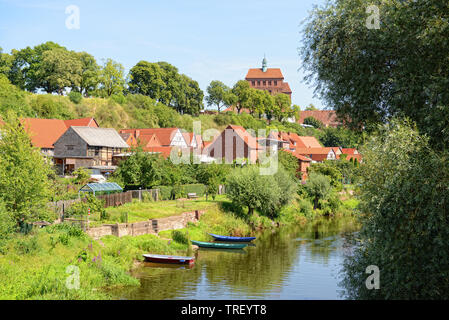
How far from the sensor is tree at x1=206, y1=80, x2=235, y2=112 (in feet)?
385

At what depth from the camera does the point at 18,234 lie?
2334 centimetres

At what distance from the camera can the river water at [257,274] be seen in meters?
22.3

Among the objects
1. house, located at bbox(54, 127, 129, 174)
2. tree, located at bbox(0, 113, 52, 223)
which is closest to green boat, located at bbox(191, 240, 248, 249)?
tree, located at bbox(0, 113, 52, 223)

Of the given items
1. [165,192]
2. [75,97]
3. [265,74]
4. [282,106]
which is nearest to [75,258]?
[165,192]

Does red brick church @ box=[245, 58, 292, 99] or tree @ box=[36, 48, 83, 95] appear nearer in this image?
tree @ box=[36, 48, 83, 95]

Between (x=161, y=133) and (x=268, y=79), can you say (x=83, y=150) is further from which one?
(x=268, y=79)

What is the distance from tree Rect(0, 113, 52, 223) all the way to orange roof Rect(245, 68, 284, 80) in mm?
160156

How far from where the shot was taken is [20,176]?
2464cm

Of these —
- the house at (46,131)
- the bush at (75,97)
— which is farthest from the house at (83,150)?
the bush at (75,97)

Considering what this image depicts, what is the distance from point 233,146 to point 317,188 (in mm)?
21961

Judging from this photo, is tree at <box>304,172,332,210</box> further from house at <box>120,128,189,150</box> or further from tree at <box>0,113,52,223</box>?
tree at <box>0,113,52,223</box>

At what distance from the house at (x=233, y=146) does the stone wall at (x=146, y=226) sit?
33645 millimetres

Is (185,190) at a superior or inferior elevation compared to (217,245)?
superior
